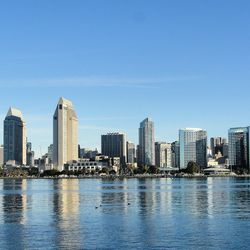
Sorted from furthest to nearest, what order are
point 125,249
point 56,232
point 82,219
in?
point 82,219 → point 56,232 → point 125,249

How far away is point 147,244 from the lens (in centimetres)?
4519

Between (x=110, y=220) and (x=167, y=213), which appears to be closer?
(x=110, y=220)

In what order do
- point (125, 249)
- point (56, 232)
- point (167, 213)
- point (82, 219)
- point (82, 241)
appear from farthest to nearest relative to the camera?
1. point (167, 213)
2. point (82, 219)
3. point (56, 232)
4. point (82, 241)
5. point (125, 249)

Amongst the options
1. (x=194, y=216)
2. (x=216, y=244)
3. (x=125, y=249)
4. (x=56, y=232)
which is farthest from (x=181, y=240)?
(x=194, y=216)

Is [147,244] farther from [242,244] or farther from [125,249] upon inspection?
[242,244]

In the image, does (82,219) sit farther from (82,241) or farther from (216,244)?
(216,244)

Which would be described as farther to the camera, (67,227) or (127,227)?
(67,227)

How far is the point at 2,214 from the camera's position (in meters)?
68.8

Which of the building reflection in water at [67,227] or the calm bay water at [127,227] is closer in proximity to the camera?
the calm bay water at [127,227]

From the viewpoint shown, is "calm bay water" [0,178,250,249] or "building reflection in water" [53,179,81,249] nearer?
"calm bay water" [0,178,250,249]

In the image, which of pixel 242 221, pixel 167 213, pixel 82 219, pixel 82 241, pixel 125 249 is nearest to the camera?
pixel 125 249

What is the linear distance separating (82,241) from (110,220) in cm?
1455

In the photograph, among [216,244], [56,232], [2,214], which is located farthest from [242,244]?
[2,214]

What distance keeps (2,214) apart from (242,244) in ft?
112
